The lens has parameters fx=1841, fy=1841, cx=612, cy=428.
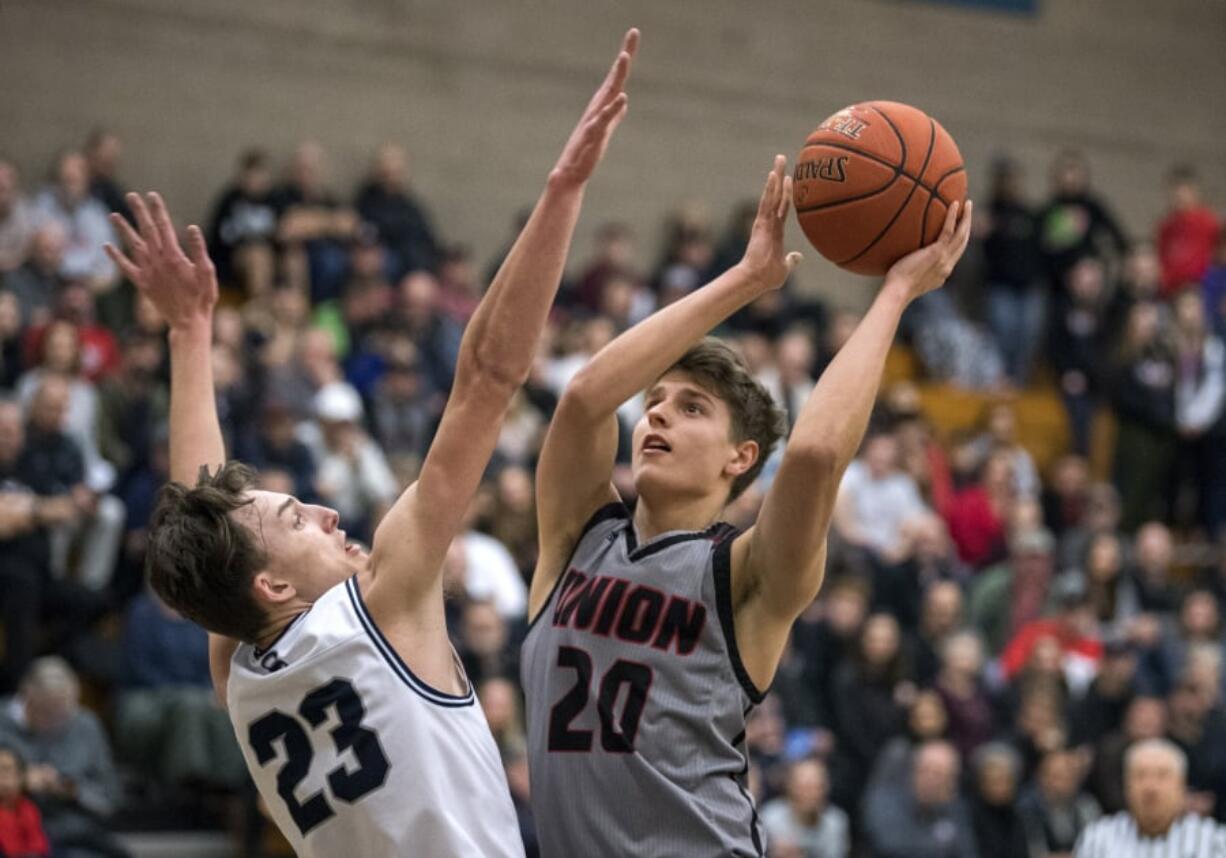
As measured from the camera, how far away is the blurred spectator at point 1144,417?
48.4 ft

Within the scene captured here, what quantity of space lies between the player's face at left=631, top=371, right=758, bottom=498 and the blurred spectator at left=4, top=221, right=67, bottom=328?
764 centimetres

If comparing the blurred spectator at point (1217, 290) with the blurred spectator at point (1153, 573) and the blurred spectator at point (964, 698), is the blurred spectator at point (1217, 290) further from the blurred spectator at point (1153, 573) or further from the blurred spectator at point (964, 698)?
the blurred spectator at point (964, 698)

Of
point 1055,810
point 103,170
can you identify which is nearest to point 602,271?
point 103,170

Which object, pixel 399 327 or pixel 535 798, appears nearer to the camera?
pixel 535 798

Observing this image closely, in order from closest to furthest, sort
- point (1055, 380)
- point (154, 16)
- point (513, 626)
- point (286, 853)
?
1. point (286, 853)
2. point (513, 626)
3. point (154, 16)
4. point (1055, 380)

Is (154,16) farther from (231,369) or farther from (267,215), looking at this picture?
(231,369)

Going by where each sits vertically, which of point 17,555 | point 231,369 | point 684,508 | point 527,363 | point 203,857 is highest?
point 527,363

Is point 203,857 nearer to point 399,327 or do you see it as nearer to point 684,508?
point 399,327

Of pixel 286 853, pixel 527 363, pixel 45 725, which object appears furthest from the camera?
pixel 286 853

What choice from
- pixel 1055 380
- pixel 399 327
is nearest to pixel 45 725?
pixel 399 327

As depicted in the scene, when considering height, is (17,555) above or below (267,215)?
below

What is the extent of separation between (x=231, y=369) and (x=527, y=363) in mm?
7261

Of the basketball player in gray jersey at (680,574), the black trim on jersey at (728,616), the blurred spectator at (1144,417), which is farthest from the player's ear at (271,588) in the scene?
the blurred spectator at (1144,417)

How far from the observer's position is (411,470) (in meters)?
10.8
